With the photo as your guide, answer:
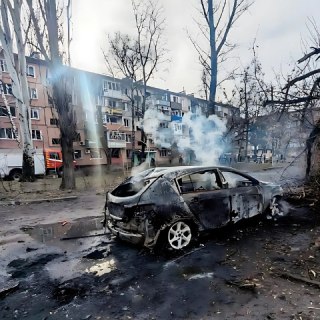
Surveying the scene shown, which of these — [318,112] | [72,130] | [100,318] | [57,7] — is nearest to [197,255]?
[100,318]

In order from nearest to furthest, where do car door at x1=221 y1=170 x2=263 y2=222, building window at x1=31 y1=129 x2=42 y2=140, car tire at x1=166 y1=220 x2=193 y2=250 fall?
car tire at x1=166 y1=220 x2=193 y2=250, car door at x1=221 y1=170 x2=263 y2=222, building window at x1=31 y1=129 x2=42 y2=140

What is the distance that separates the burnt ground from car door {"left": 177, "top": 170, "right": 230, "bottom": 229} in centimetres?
41

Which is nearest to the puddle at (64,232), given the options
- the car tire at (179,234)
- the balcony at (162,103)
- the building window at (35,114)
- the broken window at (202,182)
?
the car tire at (179,234)

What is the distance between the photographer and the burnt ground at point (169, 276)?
2.63 m

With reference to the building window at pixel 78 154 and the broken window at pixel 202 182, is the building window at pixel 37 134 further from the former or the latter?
the broken window at pixel 202 182

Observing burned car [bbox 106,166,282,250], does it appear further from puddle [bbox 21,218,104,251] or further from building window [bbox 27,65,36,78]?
building window [bbox 27,65,36,78]

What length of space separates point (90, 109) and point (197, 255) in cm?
3176

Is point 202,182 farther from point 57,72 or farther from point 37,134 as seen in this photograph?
point 37,134

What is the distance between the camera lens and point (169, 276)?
338cm

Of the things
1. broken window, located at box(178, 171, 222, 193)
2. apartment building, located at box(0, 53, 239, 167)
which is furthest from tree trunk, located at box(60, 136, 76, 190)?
apartment building, located at box(0, 53, 239, 167)

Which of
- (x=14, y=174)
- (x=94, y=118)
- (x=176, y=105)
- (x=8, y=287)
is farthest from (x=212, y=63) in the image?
(x=176, y=105)

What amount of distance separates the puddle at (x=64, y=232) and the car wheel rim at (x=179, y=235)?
2002 millimetres

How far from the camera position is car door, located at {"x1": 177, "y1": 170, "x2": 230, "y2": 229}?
14.5 feet

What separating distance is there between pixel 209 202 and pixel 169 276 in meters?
1.69
